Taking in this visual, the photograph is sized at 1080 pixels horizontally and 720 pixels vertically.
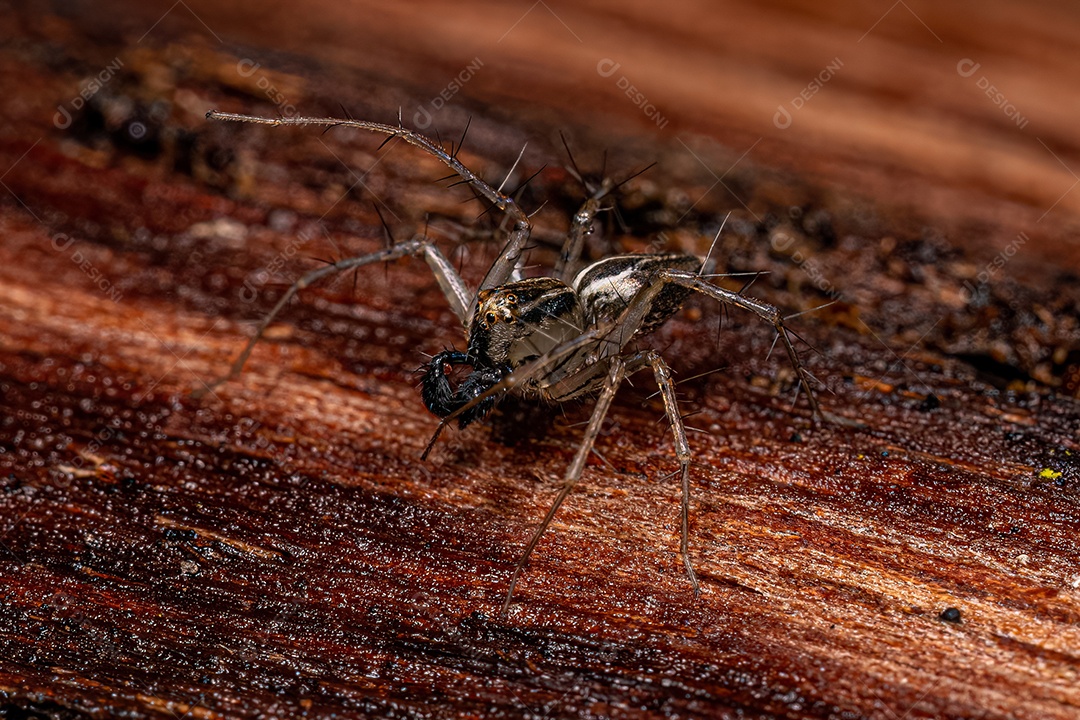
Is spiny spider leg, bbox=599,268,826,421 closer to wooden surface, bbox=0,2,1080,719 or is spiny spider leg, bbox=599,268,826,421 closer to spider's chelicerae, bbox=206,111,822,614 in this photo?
spider's chelicerae, bbox=206,111,822,614

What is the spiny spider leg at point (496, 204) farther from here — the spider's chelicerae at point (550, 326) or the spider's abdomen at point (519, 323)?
the spider's abdomen at point (519, 323)

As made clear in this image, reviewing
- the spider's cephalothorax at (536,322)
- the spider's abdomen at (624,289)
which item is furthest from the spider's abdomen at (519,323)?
the spider's abdomen at (624,289)

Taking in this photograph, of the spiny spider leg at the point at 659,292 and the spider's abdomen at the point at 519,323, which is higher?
the spiny spider leg at the point at 659,292

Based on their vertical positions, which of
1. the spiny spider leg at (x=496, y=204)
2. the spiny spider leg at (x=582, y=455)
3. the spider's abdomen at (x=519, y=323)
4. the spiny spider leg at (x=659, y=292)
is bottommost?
the spiny spider leg at (x=582, y=455)

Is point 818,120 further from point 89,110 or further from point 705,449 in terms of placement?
point 89,110

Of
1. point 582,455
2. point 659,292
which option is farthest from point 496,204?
point 582,455

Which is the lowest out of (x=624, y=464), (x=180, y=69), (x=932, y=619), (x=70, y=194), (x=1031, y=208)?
(x=932, y=619)

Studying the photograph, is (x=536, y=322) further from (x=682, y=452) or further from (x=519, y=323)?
(x=682, y=452)

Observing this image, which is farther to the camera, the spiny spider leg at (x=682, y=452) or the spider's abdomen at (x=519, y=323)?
the spider's abdomen at (x=519, y=323)

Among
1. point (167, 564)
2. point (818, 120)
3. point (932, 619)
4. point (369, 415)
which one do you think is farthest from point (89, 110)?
point (932, 619)
